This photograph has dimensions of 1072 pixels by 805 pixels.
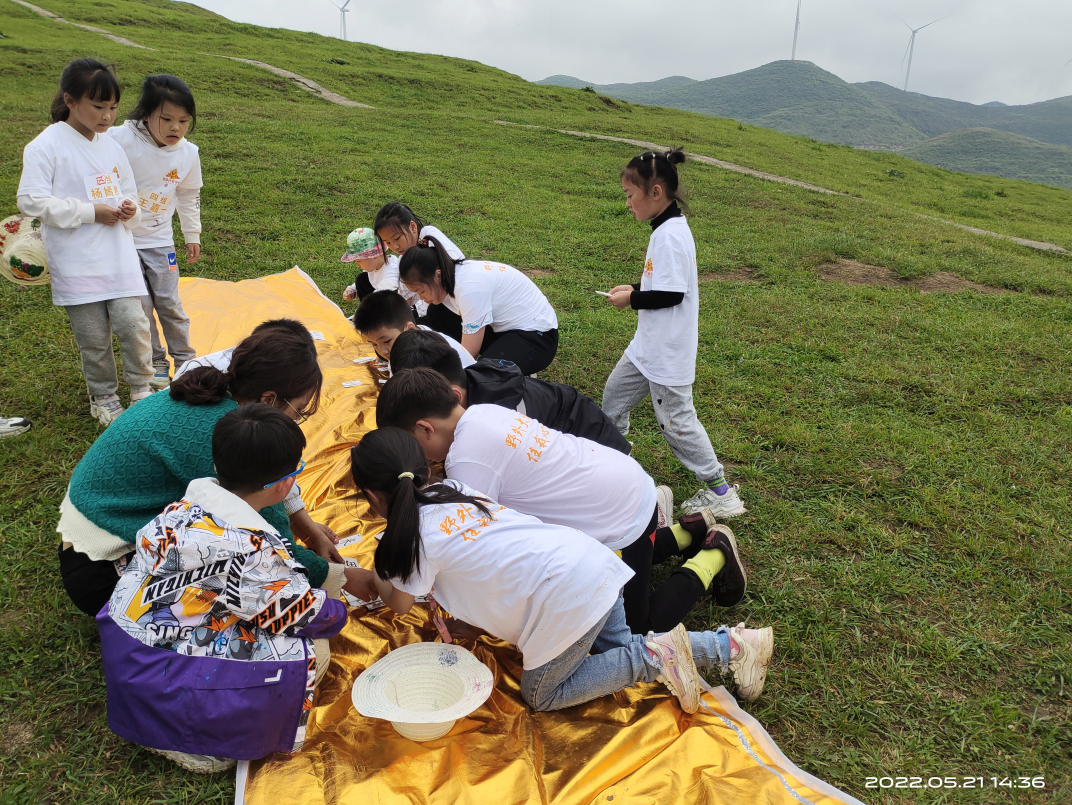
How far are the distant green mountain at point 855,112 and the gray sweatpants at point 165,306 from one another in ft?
274

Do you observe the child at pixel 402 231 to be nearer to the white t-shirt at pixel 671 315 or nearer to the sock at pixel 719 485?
the white t-shirt at pixel 671 315

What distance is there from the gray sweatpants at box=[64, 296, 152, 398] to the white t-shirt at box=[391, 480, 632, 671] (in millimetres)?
2401

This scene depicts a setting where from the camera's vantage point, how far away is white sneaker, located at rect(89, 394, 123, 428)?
342 centimetres

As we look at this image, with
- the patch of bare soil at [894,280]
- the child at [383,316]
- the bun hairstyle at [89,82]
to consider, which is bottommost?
the child at [383,316]

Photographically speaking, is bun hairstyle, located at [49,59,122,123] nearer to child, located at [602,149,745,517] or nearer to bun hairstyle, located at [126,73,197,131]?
bun hairstyle, located at [126,73,197,131]

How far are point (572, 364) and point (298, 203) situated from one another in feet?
16.2

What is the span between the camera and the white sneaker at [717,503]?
307cm

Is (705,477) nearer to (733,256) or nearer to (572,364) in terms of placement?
(572,364)

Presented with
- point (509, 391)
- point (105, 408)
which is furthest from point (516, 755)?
point (105, 408)

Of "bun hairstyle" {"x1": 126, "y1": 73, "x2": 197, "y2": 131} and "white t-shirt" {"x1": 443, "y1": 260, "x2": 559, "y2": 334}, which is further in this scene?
"white t-shirt" {"x1": 443, "y1": 260, "x2": 559, "y2": 334}

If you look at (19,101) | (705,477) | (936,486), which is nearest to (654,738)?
(705,477)

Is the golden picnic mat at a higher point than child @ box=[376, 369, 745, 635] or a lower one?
lower

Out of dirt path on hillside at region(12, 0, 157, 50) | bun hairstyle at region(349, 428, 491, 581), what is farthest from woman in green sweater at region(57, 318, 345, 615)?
dirt path on hillside at region(12, 0, 157, 50)

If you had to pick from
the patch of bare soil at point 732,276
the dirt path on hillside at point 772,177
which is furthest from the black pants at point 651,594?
the dirt path on hillside at point 772,177
